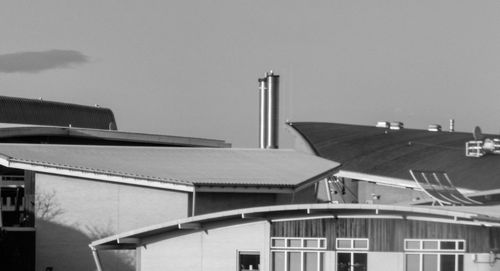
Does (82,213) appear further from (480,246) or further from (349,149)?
(349,149)

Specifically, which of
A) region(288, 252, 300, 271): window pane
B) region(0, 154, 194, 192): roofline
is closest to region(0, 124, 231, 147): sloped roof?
region(0, 154, 194, 192): roofline

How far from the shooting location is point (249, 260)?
40781mm

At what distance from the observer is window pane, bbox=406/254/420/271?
125 ft

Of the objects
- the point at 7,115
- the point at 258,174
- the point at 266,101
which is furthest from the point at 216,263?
the point at 7,115

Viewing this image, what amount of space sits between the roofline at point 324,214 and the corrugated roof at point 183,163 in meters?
12.8

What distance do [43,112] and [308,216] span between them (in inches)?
2284

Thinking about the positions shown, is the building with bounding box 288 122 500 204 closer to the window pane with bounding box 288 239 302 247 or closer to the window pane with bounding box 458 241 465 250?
the window pane with bounding box 288 239 302 247

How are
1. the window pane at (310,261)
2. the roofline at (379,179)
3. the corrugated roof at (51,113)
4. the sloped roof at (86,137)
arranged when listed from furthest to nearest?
the corrugated roof at (51,113) < the roofline at (379,179) < the sloped roof at (86,137) < the window pane at (310,261)

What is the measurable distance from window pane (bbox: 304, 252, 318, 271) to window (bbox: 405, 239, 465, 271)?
2.65m

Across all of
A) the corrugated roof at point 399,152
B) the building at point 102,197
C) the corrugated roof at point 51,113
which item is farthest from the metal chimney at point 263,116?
the building at point 102,197

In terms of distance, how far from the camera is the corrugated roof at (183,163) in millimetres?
54625

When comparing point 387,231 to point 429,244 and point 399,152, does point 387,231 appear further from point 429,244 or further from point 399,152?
point 399,152

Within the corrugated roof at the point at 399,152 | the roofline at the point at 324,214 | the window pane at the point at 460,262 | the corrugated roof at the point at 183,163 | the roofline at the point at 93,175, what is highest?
the corrugated roof at the point at 399,152

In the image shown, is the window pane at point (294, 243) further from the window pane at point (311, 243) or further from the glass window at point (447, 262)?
the glass window at point (447, 262)
